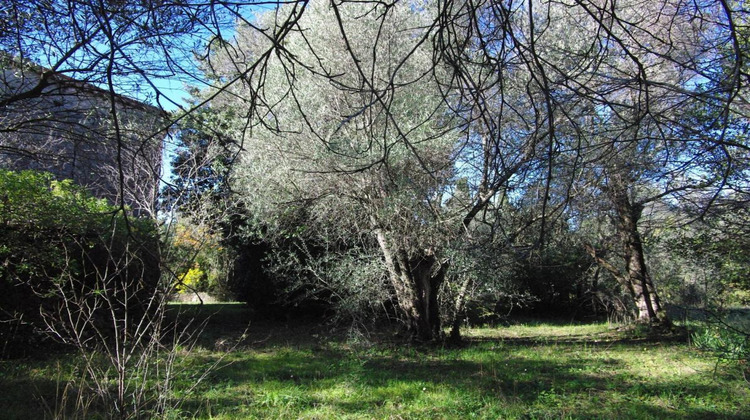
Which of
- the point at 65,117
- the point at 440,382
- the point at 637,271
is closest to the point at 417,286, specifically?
the point at 440,382

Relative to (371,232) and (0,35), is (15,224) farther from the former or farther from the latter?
(371,232)

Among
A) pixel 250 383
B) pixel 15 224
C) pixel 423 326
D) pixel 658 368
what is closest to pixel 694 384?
pixel 658 368

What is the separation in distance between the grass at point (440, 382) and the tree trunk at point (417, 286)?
42 cm

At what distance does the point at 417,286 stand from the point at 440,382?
2.26 meters

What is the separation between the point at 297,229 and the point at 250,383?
287cm

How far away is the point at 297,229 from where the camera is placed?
25.4 ft

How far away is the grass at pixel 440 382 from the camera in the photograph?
4484 millimetres

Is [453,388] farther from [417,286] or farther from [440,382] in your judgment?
[417,286]

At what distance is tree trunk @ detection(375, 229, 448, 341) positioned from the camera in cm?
742

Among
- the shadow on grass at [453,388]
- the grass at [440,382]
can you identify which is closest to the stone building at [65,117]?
the grass at [440,382]

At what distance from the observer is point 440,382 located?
→ 5512 mm

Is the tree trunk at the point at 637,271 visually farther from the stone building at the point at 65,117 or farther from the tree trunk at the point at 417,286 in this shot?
the stone building at the point at 65,117

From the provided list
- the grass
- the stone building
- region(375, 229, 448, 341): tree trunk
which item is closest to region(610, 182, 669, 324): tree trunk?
the grass

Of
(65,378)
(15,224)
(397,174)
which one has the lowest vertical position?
(65,378)
